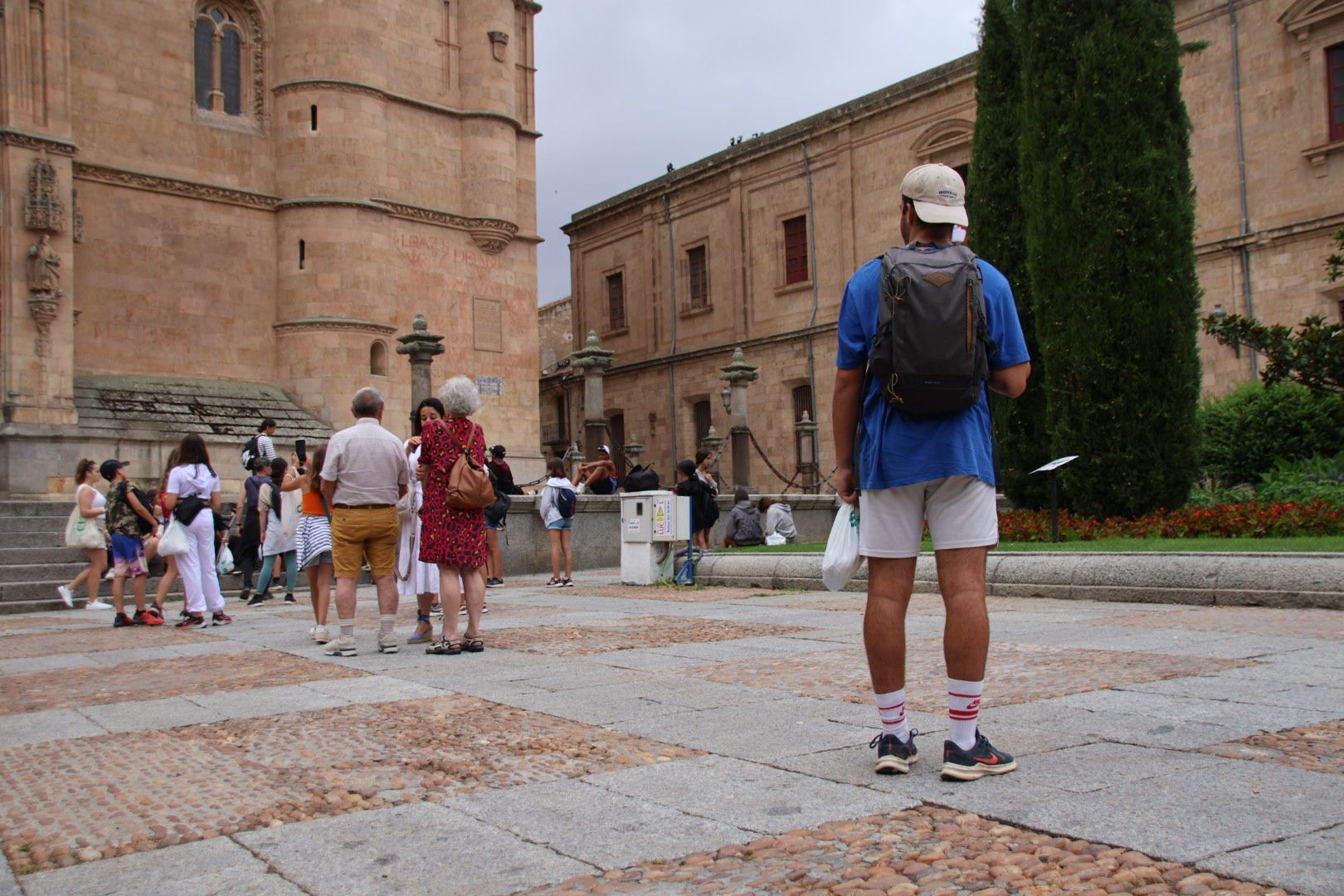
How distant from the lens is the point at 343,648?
7664 millimetres

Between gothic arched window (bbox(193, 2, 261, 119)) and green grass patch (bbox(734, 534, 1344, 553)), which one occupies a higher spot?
gothic arched window (bbox(193, 2, 261, 119))

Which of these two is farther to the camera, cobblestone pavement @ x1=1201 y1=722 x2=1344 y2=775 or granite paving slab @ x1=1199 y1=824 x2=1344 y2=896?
cobblestone pavement @ x1=1201 y1=722 x2=1344 y2=775

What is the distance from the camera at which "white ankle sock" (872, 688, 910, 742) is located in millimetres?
3814

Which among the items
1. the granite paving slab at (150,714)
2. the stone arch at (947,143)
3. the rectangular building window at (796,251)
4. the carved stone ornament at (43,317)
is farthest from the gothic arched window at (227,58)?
the granite paving slab at (150,714)

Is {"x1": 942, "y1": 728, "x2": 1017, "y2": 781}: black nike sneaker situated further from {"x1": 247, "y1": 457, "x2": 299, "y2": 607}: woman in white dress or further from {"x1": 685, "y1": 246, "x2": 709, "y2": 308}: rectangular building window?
{"x1": 685, "y1": 246, "x2": 709, "y2": 308}: rectangular building window

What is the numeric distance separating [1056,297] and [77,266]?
18202mm

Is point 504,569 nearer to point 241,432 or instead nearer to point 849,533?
point 241,432

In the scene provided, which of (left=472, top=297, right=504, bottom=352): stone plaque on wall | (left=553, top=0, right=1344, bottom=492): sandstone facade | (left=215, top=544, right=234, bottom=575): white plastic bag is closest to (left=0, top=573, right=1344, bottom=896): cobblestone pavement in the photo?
(left=215, top=544, right=234, bottom=575): white plastic bag

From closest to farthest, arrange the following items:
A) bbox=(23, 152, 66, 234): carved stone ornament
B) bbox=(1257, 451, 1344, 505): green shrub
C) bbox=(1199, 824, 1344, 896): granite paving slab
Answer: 1. bbox=(1199, 824, 1344, 896): granite paving slab
2. bbox=(1257, 451, 1344, 505): green shrub
3. bbox=(23, 152, 66, 234): carved stone ornament

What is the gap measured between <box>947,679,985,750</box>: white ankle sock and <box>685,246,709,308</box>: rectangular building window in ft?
111

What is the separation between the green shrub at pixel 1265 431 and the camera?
1678cm

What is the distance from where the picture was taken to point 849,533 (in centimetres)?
410

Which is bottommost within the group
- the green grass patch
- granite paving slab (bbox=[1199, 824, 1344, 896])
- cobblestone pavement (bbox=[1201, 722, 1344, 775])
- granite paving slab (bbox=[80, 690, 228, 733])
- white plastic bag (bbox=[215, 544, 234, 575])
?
granite paving slab (bbox=[80, 690, 228, 733])

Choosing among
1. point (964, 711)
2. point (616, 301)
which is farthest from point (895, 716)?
point (616, 301)
